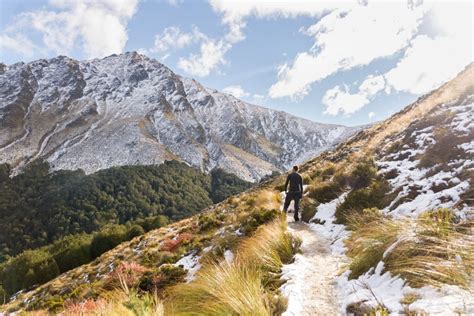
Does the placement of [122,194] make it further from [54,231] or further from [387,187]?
[387,187]

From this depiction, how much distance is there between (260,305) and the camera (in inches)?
203

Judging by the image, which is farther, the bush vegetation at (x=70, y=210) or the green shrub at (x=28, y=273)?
the bush vegetation at (x=70, y=210)

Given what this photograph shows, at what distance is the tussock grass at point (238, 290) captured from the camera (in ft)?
17.0

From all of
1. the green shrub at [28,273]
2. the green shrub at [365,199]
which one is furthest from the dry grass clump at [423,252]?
the green shrub at [28,273]

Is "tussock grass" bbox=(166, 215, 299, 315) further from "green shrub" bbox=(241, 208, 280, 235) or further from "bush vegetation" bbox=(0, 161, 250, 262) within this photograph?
"bush vegetation" bbox=(0, 161, 250, 262)

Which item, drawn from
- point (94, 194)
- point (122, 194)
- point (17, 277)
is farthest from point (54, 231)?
point (17, 277)

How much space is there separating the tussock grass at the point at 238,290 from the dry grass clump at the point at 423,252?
177 cm

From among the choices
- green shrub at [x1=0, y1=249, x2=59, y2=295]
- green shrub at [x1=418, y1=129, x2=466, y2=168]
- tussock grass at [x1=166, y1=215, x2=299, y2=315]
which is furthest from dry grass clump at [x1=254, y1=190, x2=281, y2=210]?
green shrub at [x1=0, y1=249, x2=59, y2=295]

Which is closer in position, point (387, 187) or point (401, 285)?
point (401, 285)

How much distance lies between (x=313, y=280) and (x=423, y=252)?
227cm

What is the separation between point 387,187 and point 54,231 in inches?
6742

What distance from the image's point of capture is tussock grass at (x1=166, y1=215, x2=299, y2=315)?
5191mm

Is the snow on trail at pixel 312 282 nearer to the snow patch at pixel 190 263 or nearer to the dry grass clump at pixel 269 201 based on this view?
the snow patch at pixel 190 263

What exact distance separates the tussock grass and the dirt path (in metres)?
0.29
